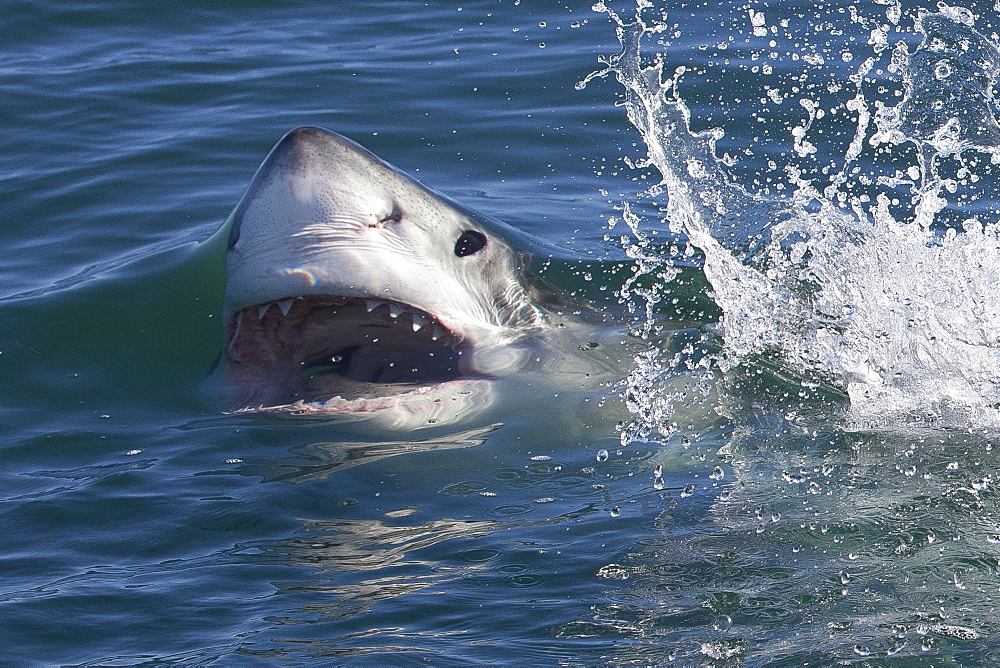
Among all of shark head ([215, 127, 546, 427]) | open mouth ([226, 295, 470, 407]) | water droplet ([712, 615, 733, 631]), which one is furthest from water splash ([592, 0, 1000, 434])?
water droplet ([712, 615, 733, 631])

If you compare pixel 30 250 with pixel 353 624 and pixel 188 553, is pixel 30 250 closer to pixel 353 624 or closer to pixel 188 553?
pixel 188 553

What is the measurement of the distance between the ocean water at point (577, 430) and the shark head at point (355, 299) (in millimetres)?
146

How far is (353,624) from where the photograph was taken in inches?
122

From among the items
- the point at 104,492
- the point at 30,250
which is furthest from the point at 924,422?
the point at 30,250

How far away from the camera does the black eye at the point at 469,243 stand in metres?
4.59

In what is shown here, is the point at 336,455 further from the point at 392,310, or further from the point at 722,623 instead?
the point at 722,623

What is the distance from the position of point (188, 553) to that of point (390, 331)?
45.1 inches

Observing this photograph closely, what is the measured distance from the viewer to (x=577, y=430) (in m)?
4.31

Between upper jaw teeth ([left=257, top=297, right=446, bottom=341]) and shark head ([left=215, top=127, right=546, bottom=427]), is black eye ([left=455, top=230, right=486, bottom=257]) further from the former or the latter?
upper jaw teeth ([left=257, top=297, right=446, bottom=341])

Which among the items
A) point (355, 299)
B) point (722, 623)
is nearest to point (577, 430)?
point (355, 299)

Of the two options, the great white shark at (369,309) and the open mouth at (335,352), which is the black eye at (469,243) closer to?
the great white shark at (369,309)

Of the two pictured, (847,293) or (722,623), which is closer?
(722,623)

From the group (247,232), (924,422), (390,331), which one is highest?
(247,232)

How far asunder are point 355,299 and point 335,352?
0.96 ft
